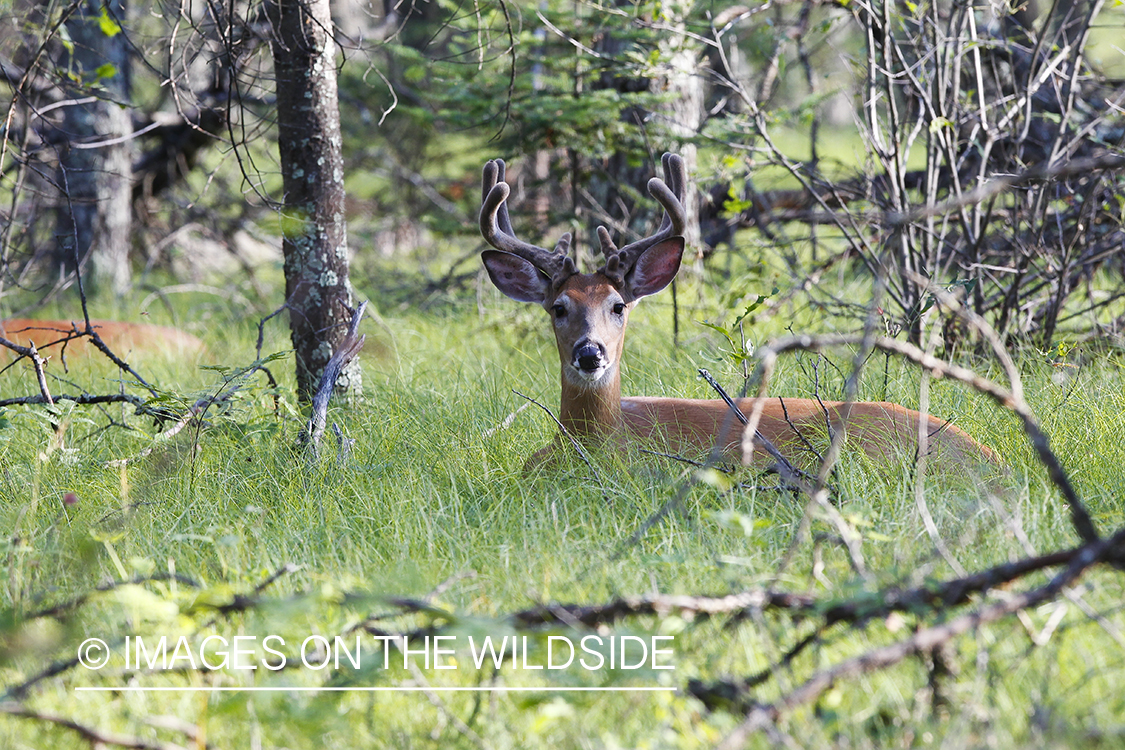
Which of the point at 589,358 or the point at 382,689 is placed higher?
the point at 589,358

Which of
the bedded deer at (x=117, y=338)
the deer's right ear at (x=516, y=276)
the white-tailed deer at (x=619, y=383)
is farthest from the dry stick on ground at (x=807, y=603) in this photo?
the bedded deer at (x=117, y=338)

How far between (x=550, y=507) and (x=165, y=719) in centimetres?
158

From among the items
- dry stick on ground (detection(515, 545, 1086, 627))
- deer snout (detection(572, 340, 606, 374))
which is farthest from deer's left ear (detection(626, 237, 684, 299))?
dry stick on ground (detection(515, 545, 1086, 627))

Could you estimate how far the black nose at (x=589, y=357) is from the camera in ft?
12.8

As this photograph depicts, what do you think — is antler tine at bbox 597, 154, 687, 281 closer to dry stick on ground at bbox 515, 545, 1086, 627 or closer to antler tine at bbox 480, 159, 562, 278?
antler tine at bbox 480, 159, 562, 278

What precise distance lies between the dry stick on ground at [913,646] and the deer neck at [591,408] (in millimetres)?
2137

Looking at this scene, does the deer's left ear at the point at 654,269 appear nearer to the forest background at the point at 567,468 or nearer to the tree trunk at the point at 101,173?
the forest background at the point at 567,468

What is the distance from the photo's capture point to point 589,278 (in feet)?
14.3

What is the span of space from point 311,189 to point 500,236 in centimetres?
83

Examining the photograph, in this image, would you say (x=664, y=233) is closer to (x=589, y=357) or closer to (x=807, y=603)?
(x=589, y=357)

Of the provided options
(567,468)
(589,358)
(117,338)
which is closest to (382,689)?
(567,468)

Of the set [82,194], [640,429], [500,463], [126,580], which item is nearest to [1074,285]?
[640,429]

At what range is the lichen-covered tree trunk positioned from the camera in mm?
4281

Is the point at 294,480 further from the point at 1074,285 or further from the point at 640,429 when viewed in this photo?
the point at 1074,285
